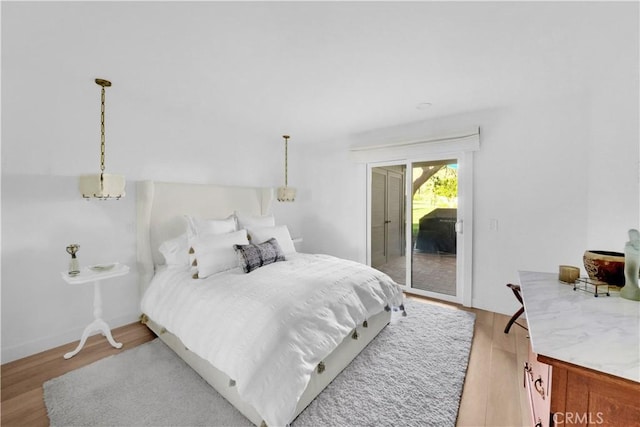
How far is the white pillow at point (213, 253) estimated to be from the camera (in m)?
2.40

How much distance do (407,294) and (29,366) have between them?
3.87 m

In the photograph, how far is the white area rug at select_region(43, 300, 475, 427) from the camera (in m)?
1.59

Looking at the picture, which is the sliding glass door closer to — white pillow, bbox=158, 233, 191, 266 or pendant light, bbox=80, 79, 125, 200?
white pillow, bbox=158, 233, 191, 266

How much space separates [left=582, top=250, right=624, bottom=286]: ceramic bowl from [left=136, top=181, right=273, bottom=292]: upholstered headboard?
3.49m

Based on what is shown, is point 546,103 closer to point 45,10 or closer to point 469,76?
point 469,76

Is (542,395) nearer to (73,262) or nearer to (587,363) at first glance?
(587,363)

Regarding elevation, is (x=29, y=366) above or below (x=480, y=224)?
below

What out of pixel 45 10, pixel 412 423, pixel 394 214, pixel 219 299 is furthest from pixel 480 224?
pixel 45 10

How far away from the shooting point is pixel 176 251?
272cm

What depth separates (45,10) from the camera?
1492mm

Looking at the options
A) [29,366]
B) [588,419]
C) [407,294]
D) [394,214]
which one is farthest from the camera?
[394,214]

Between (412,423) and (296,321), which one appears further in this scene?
(296,321)

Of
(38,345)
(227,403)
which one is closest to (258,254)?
(227,403)

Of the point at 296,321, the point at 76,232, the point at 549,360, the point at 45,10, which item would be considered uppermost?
the point at 45,10
